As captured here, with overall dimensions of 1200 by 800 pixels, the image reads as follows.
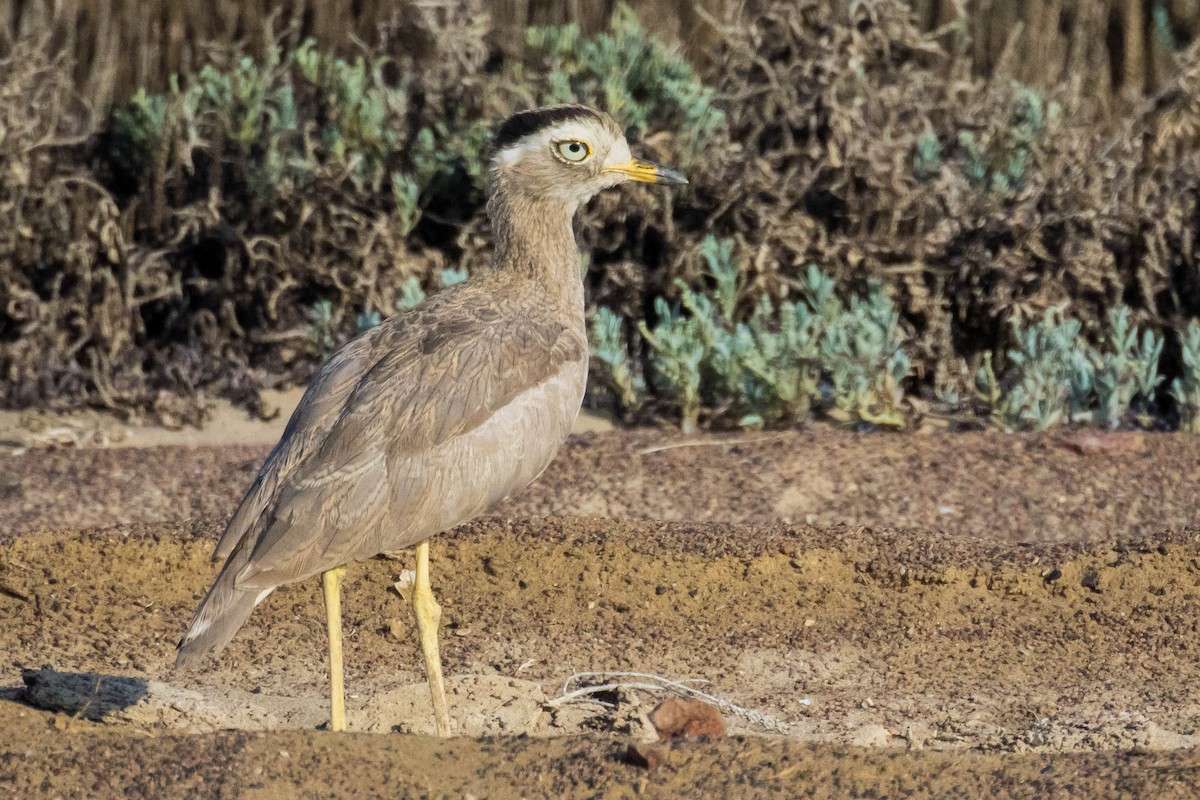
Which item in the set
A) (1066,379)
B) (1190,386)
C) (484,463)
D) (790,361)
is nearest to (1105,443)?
(1066,379)

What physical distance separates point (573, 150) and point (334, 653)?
1977mm

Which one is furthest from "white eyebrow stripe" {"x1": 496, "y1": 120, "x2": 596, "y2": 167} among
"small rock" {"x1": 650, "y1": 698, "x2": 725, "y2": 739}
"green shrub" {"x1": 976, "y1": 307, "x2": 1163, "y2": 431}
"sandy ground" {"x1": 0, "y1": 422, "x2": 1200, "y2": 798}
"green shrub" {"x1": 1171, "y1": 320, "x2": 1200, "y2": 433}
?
"green shrub" {"x1": 1171, "y1": 320, "x2": 1200, "y2": 433}

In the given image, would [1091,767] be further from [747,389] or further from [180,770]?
[747,389]

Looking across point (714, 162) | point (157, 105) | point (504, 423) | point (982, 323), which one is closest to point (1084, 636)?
point (504, 423)

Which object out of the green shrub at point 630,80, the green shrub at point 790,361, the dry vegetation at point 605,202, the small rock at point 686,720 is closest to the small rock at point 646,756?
the small rock at point 686,720

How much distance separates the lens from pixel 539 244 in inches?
222

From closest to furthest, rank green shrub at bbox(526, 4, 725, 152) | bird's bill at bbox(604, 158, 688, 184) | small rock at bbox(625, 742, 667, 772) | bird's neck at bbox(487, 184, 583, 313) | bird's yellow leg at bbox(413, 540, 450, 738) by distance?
small rock at bbox(625, 742, 667, 772) < bird's yellow leg at bbox(413, 540, 450, 738) < bird's neck at bbox(487, 184, 583, 313) < bird's bill at bbox(604, 158, 688, 184) < green shrub at bbox(526, 4, 725, 152)

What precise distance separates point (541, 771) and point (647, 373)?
4368 mm

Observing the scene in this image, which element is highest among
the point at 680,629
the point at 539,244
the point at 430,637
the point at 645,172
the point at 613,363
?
the point at 645,172

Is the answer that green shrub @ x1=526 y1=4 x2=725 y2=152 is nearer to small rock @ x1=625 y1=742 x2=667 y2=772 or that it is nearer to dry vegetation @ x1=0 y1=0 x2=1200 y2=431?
dry vegetation @ x1=0 y1=0 x2=1200 y2=431

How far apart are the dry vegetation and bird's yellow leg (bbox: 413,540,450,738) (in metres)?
2.98

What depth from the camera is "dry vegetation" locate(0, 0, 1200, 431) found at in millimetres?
8328

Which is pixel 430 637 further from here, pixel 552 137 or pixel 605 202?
pixel 605 202

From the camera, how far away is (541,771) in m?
4.03
